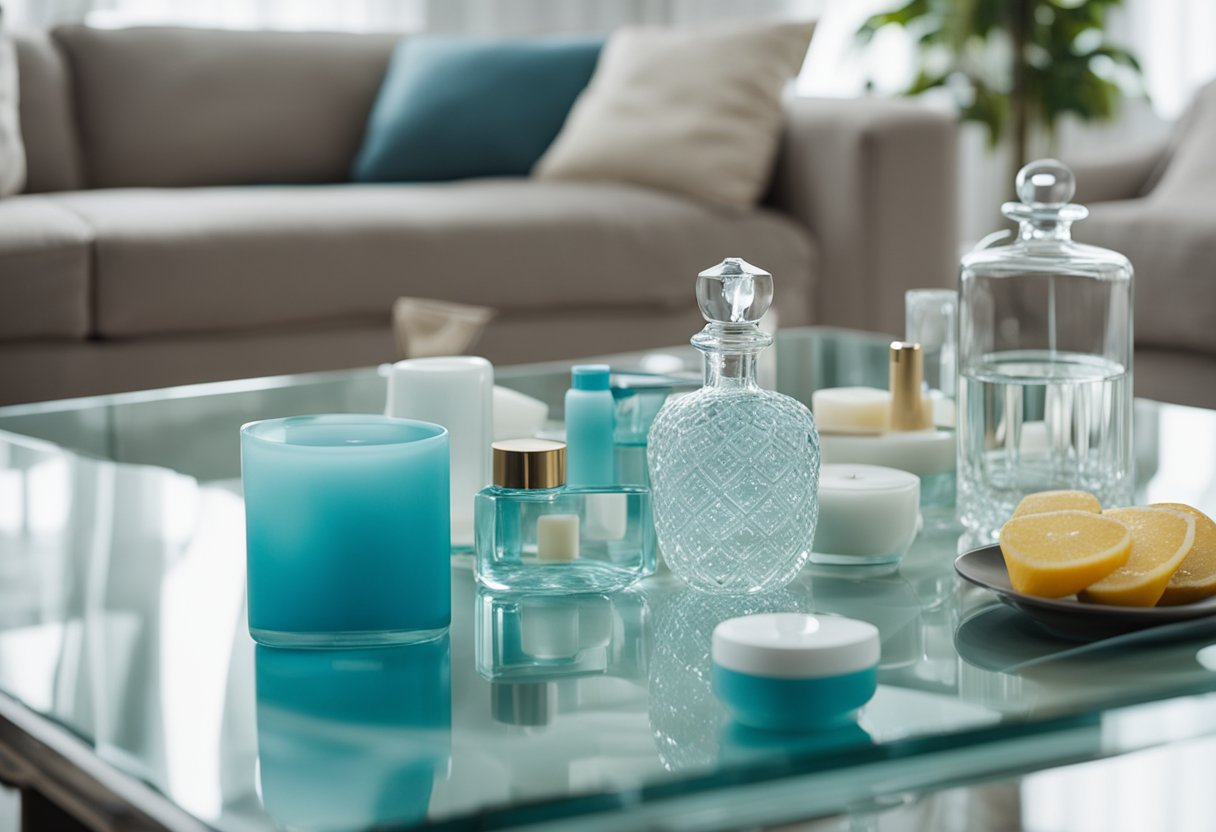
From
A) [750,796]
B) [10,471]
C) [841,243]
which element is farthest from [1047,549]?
[841,243]

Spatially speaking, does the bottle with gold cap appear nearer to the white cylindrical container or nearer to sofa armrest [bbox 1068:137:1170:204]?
the white cylindrical container

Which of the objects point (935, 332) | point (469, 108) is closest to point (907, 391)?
point (935, 332)

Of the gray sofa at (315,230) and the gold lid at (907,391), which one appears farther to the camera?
the gray sofa at (315,230)

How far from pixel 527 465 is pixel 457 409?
0.18 metres

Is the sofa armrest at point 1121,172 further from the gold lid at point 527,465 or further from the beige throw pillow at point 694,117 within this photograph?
the gold lid at point 527,465

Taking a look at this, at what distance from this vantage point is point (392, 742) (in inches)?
25.3

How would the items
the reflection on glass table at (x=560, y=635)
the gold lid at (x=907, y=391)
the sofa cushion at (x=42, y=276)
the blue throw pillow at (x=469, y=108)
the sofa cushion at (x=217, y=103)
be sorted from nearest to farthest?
1. the reflection on glass table at (x=560, y=635)
2. the gold lid at (x=907, y=391)
3. the sofa cushion at (x=42, y=276)
4. the sofa cushion at (x=217, y=103)
5. the blue throw pillow at (x=469, y=108)

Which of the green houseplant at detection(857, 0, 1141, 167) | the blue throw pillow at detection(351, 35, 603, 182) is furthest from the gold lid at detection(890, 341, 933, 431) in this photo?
the green houseplant at detection(857, 0, 1141, 167)

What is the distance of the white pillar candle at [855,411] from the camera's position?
1.19 meters

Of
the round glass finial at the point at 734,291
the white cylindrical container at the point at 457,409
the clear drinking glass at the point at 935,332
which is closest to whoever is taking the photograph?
the round glass finial at the point at 734,291

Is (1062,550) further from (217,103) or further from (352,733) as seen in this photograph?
(217,103)

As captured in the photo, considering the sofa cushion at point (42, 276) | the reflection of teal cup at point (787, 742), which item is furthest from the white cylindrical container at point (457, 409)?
the sofa cushion at point (42, 276)

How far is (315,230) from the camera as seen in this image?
107 inches

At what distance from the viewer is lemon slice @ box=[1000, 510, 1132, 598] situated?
0.77 m
